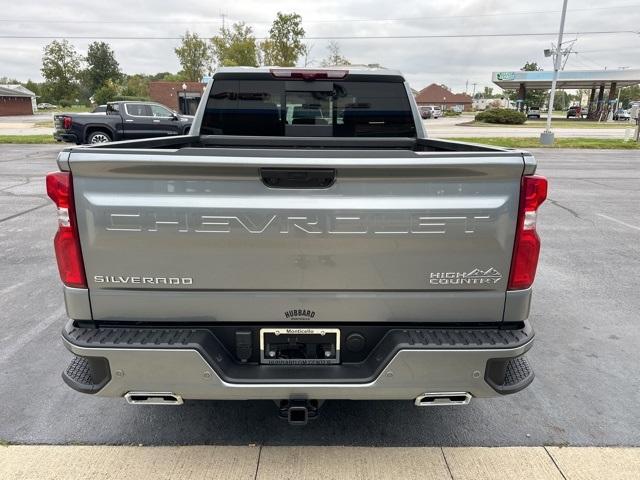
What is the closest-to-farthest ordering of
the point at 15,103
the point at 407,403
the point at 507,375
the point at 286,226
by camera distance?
1. the point at 286,226
2. the point at 507,375
3. the point at 407,403
4. the point at 15,103

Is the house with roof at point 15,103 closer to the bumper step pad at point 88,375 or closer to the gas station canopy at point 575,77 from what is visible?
the gas station canopy at point 575,77

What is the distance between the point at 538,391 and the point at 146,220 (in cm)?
288

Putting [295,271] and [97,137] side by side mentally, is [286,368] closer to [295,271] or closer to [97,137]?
[295,271]

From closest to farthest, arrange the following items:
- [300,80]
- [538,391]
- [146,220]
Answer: [146,220], [538,391], [300,80]

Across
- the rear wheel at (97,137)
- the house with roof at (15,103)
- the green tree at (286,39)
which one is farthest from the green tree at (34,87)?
the rear wheel at (97,137)

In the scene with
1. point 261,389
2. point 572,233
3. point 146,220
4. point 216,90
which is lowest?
point 572,233

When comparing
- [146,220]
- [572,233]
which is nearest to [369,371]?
[146,220]

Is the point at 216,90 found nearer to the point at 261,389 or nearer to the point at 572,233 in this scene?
the point at 261,389

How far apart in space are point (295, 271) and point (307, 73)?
2.42 meters

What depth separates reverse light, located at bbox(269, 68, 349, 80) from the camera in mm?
4102

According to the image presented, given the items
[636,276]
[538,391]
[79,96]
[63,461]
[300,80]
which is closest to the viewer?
[63,461]

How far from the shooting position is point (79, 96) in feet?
301

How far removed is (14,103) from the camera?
69.4m

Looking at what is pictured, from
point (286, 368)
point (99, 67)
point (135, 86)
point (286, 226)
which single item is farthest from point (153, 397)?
point (99, 67)
